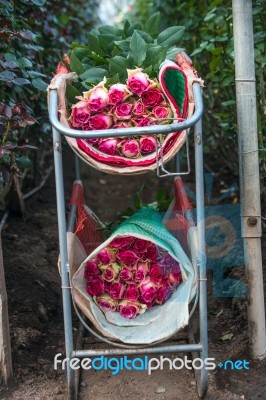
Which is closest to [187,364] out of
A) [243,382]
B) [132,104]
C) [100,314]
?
[243,382]

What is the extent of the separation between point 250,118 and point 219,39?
3.73ft

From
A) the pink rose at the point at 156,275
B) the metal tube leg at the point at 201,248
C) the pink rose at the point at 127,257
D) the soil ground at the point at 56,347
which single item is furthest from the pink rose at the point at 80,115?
the soil ground at the point at 56,347

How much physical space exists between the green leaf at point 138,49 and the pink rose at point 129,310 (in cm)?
94

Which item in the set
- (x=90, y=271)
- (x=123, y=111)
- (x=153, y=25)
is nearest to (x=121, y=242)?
(x=90, y=271)

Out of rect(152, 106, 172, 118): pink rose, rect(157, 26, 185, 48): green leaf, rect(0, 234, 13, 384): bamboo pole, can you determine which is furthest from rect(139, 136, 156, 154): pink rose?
rect(0, 234, 13, 384): bamboo pole

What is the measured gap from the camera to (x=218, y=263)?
12.4 feet

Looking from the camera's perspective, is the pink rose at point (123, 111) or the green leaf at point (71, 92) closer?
the pink rose at point (123, 111)

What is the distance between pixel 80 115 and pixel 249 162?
2.36ft

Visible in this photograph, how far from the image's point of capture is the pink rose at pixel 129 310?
2621mm

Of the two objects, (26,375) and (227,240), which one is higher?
(227,240)

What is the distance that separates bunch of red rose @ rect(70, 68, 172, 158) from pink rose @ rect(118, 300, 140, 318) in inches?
23.2

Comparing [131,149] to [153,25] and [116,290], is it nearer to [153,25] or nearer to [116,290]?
[116,290]

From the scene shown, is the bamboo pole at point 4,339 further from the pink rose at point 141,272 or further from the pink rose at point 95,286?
the pink rose at point 141,272

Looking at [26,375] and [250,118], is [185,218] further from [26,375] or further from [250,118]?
[26,375]
